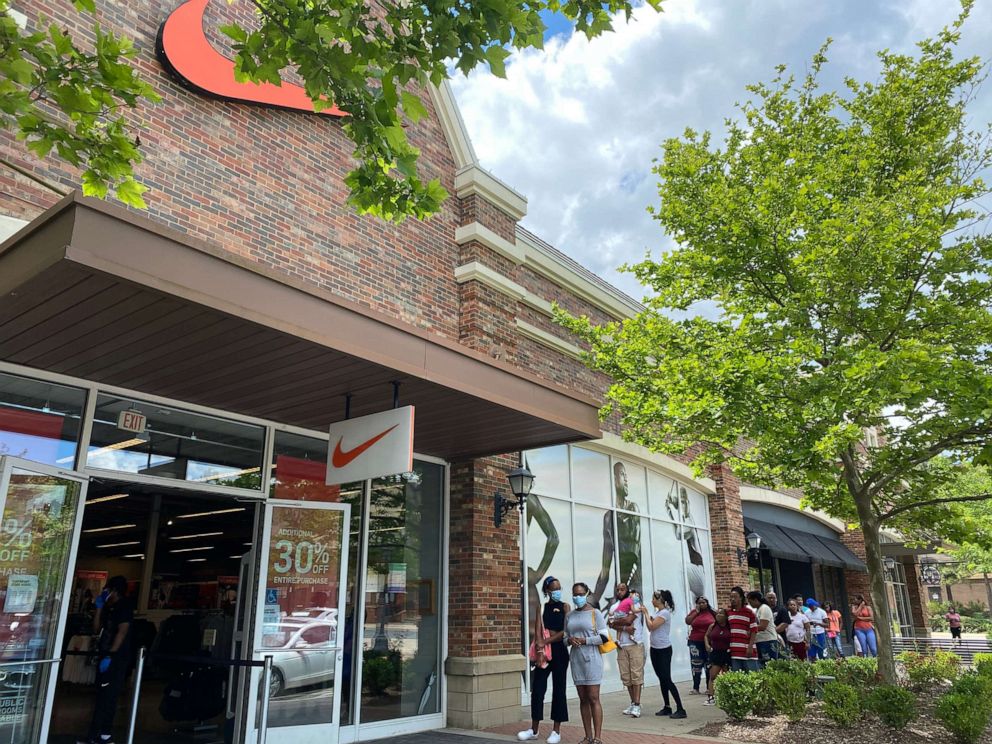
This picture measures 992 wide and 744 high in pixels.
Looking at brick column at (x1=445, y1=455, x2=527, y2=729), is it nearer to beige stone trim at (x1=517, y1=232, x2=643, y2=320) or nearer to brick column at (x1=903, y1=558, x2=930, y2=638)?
beige stone trim at (x1=517, y1=232, x2=643, y2=320)

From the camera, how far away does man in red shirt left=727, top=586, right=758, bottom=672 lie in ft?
34.4

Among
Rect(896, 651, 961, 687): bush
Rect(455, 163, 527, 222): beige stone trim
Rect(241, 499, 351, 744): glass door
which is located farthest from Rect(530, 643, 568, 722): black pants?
Rect(455, 163, 527, 222): beige stone trim

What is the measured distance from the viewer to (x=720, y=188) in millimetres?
10969

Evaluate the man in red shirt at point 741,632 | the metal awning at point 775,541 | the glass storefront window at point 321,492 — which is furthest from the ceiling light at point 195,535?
the metal awning at point 775,541

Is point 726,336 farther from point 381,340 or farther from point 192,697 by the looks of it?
point 192,697

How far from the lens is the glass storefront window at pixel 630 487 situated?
14492mm

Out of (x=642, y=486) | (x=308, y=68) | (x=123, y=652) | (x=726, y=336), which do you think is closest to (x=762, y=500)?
(x=642, y=486)

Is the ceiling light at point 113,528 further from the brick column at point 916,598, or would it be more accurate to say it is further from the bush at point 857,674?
the brick column at point 916,598

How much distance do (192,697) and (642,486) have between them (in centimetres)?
937

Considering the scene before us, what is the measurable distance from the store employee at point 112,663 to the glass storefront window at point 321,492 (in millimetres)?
2126

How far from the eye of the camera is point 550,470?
1262 centimetres

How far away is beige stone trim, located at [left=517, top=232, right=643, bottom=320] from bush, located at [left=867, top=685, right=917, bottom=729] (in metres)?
7.93

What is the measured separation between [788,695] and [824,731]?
506 millimetres

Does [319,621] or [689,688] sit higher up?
[319,621]
